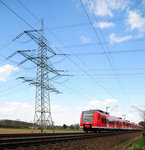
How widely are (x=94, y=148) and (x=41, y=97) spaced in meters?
13.4

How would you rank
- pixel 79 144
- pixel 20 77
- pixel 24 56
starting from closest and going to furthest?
pixel 79 144 → pixel 24 56 → pixel 20 77

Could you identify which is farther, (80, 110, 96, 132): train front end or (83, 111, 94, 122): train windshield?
(83, 111, 94, 122): train windshield

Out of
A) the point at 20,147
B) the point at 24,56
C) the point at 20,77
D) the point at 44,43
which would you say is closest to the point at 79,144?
the point at 20,147

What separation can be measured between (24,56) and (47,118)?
8.87 m

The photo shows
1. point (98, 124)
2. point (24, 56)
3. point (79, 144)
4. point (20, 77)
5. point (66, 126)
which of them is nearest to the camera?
point (79, 144)

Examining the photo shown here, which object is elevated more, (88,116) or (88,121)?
(88,116)

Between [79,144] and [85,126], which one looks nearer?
[79,144]

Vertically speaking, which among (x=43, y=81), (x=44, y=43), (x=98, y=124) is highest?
(x=44, y=43)

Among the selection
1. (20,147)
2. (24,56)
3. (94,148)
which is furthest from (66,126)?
(20,147)

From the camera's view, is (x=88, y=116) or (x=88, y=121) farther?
(x=88, y=116)

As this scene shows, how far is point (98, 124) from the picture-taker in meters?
26.7

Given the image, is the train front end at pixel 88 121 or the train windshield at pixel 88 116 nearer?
the train front end at pixel 88 121

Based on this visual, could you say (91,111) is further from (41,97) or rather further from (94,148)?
(94,148)

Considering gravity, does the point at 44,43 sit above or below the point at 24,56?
above
